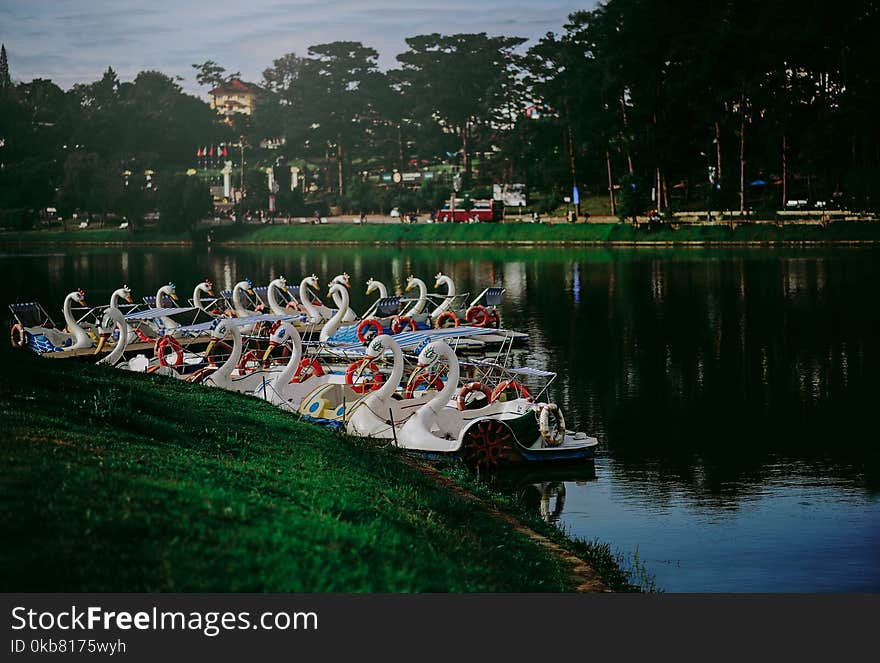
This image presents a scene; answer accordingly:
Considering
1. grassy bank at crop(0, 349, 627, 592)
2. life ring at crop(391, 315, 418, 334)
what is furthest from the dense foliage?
grassy bank at crop(0, 349, 627, 592)

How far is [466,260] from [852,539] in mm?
65428

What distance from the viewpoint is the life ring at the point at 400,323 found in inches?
1473

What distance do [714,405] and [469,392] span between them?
700 centimetres

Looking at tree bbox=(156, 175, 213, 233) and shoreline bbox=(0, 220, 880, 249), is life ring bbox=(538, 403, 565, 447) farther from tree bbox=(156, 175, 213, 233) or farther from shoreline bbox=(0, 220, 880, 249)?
tree bbox=(156, 175, 213, 233)

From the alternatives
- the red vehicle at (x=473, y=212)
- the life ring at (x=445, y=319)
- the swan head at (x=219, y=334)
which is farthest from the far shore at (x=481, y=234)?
the swan head at (x=219, y=334)

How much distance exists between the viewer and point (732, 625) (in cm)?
1120

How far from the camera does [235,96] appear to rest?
184 m

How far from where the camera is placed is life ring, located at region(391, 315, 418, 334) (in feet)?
123

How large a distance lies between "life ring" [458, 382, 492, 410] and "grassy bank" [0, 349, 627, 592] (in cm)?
444

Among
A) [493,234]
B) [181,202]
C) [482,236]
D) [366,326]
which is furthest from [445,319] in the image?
[181,202]

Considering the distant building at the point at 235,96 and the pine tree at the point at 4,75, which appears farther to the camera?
the distant building at the point at 235,96

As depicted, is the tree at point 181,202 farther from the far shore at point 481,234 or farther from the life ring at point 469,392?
the life ring at point 469,392

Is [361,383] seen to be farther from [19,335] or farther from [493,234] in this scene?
[493,234]

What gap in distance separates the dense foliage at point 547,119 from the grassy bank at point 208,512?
67245 mm
